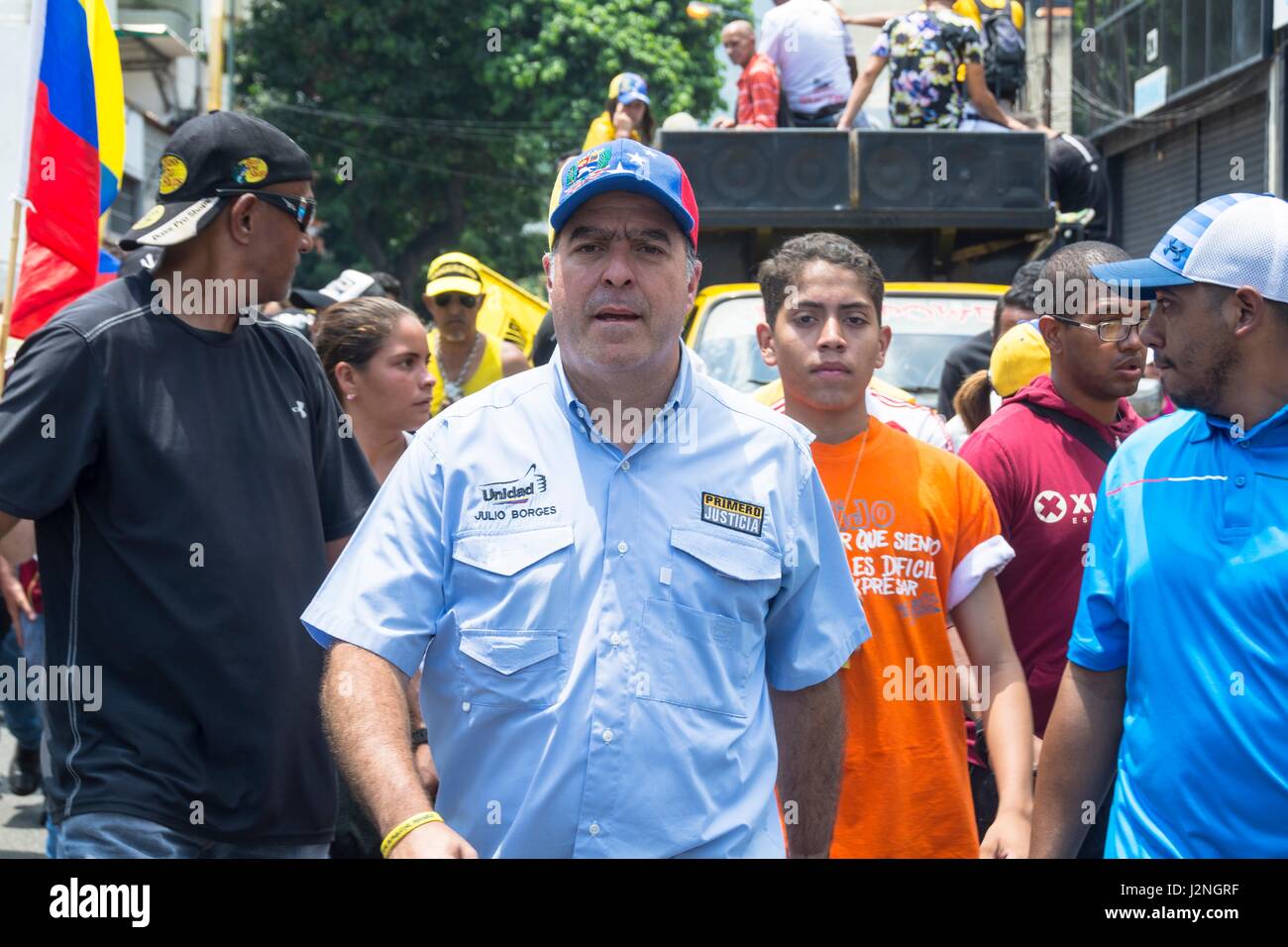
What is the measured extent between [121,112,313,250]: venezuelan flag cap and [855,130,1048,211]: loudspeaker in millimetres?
5864

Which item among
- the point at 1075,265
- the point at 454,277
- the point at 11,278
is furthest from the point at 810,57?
the point at 1075,265

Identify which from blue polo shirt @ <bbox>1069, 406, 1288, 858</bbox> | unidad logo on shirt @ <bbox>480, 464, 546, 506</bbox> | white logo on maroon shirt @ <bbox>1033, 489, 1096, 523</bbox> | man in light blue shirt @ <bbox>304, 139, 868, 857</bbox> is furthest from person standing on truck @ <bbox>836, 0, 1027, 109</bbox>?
unidad logo on shirt @ <bbox>480, 464, 546, 506</bbox>

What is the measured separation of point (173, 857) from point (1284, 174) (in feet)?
50.3

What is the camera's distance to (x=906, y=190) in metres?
9.48

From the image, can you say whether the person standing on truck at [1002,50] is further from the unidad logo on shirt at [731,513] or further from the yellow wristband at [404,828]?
the yellow wristband at [404,828]

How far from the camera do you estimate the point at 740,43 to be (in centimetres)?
1181

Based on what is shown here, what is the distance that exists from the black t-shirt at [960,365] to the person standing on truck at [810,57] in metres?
3.63

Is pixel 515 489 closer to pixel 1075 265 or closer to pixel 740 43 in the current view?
pixel 1075 265

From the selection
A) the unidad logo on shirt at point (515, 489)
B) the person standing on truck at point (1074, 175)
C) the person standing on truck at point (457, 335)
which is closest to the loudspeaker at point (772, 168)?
the person standing on truck at point (457, 335)

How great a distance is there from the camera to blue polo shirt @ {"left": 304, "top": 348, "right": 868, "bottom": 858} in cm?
283

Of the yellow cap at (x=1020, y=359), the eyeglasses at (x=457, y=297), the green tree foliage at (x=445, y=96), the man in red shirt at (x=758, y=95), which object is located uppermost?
the green tree foliage at (x=445, y=96)

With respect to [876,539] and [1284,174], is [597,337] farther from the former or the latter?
[1284,174]

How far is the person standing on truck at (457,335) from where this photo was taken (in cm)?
838

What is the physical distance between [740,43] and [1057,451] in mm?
7699
